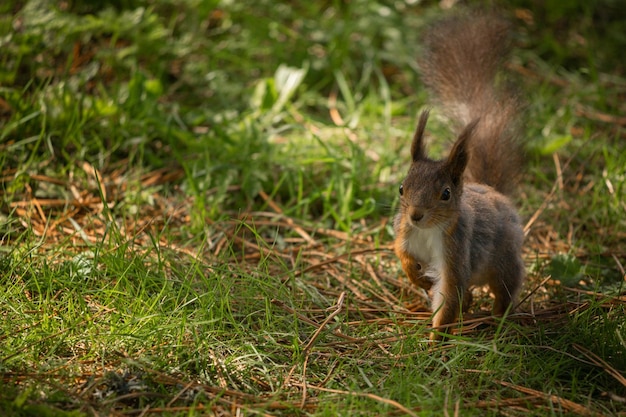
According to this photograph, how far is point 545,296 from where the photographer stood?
283cm

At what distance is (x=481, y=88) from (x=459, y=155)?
2.23 ft

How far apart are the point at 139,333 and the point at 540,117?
2589mm

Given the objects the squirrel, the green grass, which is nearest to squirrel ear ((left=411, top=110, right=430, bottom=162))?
the squirrel

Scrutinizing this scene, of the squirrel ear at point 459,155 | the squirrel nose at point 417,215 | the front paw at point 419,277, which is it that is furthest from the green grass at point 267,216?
the squirrel ear at point 459,155

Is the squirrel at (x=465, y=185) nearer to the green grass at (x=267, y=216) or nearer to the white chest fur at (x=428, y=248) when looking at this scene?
the white chest fur at (x=428, y=248)

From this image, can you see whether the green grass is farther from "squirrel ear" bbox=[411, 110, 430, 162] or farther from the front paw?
"squirrel ear" bbox=[411, 110, 430, 162]

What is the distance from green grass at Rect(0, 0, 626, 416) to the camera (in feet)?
7.06

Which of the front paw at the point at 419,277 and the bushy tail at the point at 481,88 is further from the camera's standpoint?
the bushy tail at the point at 481,88

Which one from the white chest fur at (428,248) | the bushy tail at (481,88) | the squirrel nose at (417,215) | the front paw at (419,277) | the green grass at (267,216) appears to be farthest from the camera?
the bushy tail at (481,88)

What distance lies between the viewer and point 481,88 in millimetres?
2975

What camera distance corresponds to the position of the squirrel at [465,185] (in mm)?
2408

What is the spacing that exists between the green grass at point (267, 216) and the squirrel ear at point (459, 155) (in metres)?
0.52

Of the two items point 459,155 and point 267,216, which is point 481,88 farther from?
point 267,216

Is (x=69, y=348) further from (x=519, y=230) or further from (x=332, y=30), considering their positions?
(x=332, y=30)
